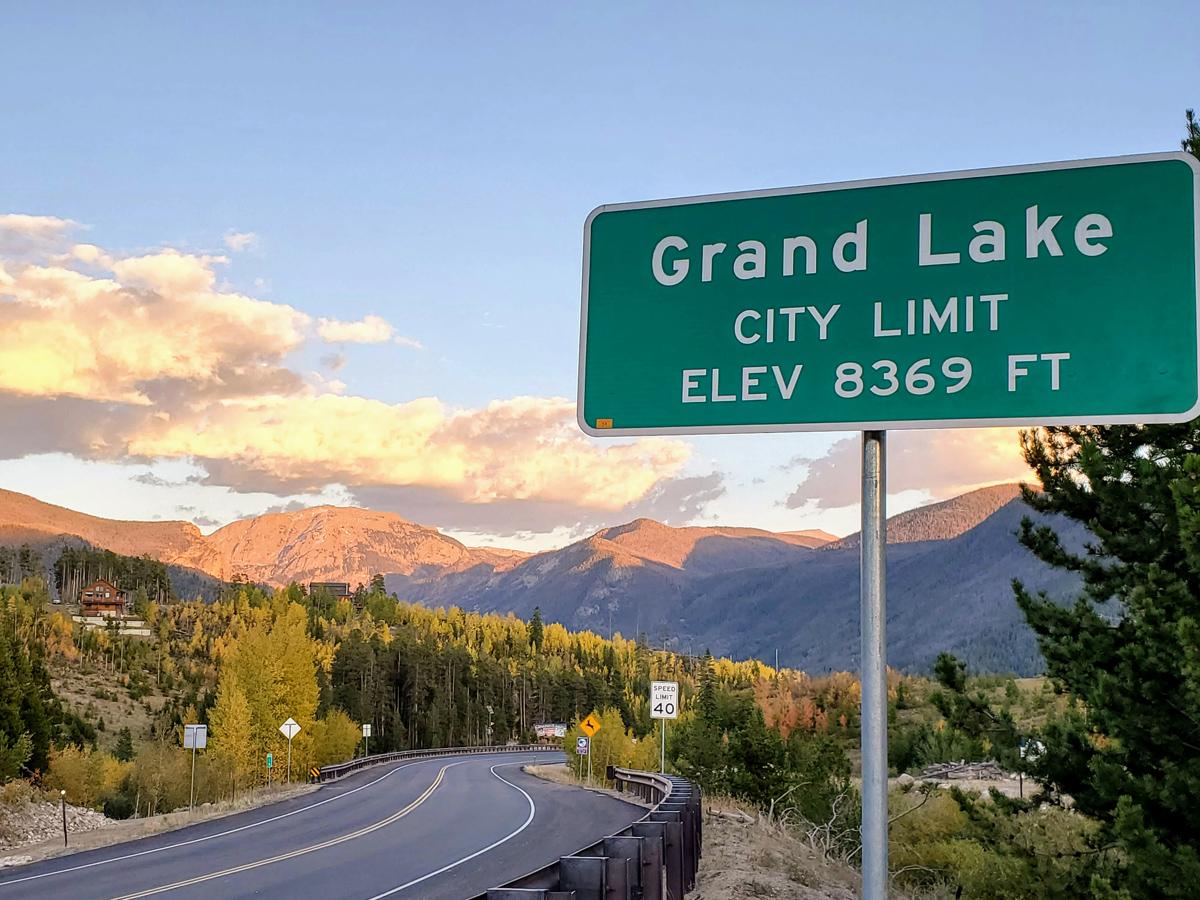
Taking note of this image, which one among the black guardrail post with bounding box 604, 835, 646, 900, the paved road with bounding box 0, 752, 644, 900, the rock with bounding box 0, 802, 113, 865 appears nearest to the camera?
the black guardrail post with bounding box 604, 835, 646, 900

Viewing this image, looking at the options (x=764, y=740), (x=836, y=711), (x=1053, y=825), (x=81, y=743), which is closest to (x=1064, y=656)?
(x=1053, y=825)

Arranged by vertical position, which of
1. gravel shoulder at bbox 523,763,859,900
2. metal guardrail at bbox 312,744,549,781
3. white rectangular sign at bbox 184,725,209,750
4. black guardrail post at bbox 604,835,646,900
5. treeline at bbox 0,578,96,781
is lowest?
metal guardrail at bbox 312,744,549,781

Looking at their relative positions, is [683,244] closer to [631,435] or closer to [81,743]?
[631,435]

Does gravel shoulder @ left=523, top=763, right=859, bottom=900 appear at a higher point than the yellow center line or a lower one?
higher

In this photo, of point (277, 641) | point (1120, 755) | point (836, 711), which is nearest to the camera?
point (1120, 755)

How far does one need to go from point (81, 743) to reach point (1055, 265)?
101 m

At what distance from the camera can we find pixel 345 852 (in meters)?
23.9

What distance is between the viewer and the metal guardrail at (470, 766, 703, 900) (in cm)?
685

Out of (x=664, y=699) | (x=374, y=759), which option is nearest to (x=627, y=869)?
(x=664, y=699)

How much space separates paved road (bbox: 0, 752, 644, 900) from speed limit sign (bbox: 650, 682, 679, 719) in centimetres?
291

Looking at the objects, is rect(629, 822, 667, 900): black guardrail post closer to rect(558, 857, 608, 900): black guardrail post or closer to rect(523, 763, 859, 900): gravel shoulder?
rect(558, 857, 608, 900): black guardrail post

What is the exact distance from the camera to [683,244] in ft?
11.1

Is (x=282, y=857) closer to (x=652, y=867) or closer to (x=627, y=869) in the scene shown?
(x=652, y=867)

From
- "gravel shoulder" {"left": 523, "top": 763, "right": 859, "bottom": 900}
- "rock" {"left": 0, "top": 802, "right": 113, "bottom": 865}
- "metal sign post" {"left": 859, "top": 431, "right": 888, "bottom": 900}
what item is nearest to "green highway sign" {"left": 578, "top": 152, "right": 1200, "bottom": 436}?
"metal sign post" {"left": 859, "top": 431, "right": 888, "bottom": 900}
